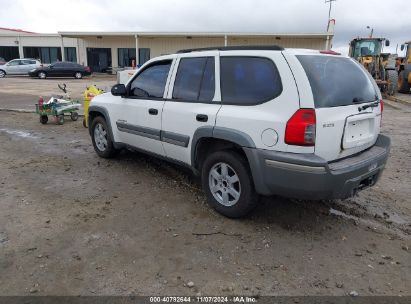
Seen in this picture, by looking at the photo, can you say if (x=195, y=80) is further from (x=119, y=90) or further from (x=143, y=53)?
(x=143, y=53)

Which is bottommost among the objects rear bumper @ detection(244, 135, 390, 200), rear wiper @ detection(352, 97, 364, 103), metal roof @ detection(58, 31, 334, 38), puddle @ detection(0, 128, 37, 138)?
puddle @ detection(0, 128, 37, 138)

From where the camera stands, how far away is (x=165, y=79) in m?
4.79

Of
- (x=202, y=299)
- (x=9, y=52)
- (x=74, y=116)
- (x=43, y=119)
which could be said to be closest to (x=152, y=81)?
(x=202, y=299)

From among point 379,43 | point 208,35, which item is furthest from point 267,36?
point 379,43

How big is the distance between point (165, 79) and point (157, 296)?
2.85 metres

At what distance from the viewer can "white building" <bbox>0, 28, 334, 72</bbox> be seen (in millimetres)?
33000

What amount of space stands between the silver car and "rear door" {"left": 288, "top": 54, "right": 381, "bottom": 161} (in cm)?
3307

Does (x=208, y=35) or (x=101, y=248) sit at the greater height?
(x=208, y=35)

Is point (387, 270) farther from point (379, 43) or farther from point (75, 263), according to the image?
point (379, 43)

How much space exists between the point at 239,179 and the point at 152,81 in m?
2.05

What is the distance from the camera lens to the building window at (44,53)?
40094 millimetres

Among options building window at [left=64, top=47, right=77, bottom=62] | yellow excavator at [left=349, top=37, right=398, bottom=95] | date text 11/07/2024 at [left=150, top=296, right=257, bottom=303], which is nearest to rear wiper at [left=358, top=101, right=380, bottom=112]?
date text 11/07/2024 at [left=150, top=296, right=257, bottom=303]

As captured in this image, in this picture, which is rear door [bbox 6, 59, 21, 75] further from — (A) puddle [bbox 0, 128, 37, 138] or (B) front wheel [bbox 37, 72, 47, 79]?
(A) puddle [bbox 0, 128, 37, 138]

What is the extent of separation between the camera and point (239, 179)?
3.85 m
